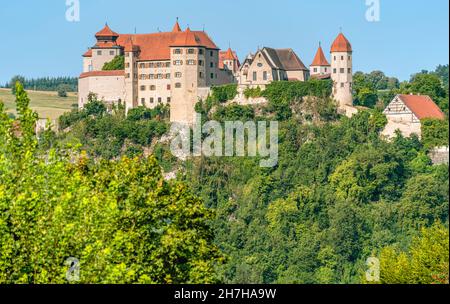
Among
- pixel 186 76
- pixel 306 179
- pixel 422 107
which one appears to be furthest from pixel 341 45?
pixel 186 76

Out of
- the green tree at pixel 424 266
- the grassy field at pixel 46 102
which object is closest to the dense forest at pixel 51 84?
the grassy field at pixel 46 102

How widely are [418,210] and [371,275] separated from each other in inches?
1170

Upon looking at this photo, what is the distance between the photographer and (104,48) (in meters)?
92.9

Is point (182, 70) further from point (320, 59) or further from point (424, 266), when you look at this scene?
point (424, 266)

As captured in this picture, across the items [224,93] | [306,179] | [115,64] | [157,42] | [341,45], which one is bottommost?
[306,179]

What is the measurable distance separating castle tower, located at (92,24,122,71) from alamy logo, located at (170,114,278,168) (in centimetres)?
840

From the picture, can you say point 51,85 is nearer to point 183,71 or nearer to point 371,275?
point 183,71

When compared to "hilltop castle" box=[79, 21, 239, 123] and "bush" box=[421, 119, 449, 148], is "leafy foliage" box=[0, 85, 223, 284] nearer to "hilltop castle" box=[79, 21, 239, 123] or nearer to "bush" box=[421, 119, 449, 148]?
"bush" box=[421, 119, 449, 148]

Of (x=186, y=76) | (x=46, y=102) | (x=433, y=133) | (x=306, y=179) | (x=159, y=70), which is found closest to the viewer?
(x=433, y=133)

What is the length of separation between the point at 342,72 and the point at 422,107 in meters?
4.94

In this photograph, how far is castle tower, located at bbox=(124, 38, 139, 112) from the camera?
88938 millimetres

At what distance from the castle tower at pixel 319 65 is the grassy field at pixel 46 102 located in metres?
23.2
